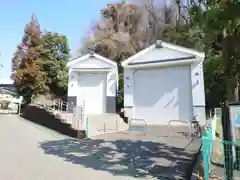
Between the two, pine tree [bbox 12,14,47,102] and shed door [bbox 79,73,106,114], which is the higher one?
pine tree [bbox 12,14,47,102]

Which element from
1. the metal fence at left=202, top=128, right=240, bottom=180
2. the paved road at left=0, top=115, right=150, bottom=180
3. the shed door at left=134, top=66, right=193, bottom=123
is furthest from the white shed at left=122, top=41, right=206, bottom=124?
the metal fence at left=202, top=128, right=240, bottom=180

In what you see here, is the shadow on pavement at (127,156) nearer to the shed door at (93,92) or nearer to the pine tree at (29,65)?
the shed door at (93,92)

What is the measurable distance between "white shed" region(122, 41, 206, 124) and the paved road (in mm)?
6673

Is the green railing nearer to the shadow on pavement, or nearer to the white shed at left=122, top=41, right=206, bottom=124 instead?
the shadow on pavement

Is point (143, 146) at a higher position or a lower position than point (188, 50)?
lower

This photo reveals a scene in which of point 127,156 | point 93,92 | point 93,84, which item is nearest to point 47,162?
point 127,156

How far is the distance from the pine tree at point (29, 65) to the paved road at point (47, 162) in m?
12.7

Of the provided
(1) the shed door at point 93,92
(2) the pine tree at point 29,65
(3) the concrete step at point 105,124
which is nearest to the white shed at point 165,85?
(3) the concrete step at point 105,124

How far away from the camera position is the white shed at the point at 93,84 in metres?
17.2

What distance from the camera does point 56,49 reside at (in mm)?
25453

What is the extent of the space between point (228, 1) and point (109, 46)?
2065 cm

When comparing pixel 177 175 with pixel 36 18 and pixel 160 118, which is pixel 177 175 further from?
pixel 36 18

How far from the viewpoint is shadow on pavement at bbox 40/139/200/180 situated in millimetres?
6348

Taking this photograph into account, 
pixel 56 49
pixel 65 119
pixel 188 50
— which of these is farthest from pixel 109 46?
pixel 65 119
